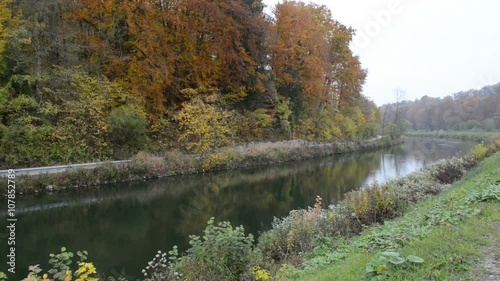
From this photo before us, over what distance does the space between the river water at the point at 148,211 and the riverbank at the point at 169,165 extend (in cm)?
67

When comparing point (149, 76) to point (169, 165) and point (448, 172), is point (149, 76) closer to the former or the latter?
point (169, 165)

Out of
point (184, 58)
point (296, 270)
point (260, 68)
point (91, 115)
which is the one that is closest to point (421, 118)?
point (260, 68)

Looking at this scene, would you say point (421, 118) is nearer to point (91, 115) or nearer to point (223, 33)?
point (223, 33)

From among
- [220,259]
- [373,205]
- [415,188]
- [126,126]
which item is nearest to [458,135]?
[415,188]

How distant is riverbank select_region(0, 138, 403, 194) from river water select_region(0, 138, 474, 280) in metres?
0.67

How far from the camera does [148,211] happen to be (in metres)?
12.2

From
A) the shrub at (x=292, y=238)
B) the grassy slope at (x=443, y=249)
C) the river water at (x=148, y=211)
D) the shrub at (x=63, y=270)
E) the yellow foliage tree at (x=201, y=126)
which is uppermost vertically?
the yellow foliage tree at (x=201, y=126)

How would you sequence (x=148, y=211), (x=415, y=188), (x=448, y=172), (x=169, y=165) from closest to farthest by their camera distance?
(x=415, y=188) → (x=148, y=211) → (x=448, y=172) → (x=169, y=165)

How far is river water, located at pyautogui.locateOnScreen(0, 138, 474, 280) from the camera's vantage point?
8406mm

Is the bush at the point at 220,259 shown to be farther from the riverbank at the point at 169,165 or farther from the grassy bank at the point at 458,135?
the grassy bank at the point at 458,135

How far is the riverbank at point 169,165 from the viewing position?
14234 millimetres

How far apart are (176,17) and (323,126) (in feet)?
61.3

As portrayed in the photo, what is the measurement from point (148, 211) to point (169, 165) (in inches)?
260

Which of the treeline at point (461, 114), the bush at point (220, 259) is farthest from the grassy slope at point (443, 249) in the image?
the treeline at point (461, 114)
